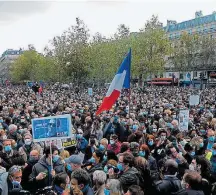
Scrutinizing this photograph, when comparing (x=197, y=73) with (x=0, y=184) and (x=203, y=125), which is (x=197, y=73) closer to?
(x=203, y=125)

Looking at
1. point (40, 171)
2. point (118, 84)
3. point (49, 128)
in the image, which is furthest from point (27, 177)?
point (118, 84)

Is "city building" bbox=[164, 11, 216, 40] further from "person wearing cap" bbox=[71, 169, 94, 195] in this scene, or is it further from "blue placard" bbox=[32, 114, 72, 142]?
"person wearing cap" bbox=[71, 169, 94, 195]

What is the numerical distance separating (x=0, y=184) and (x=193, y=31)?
7589 cm

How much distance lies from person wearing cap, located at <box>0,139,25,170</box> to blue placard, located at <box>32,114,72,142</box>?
586mm

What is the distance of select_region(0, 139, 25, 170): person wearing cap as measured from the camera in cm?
605

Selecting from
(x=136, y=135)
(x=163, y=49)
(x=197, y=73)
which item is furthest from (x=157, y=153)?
(x=197, y=73)

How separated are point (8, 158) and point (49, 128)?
3.33 ft

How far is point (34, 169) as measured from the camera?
5.80 m

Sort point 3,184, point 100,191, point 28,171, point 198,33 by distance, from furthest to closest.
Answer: point 198,33, point 28,171, point 3,184, point 100,191

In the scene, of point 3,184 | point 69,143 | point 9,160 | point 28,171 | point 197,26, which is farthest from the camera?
point 197,26

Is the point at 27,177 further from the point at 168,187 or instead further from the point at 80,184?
the point at 168,187

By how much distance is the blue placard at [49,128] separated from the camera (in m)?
6.83

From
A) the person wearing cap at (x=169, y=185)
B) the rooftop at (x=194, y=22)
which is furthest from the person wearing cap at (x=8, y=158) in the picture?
the rooftop at (x=194, y=22)

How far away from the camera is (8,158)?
22.5 feet
